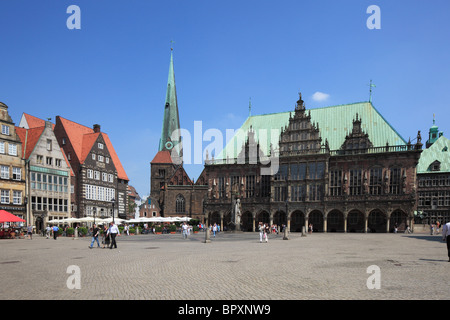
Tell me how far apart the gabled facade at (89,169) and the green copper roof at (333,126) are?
20207mm

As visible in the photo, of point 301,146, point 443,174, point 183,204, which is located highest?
point 301,146

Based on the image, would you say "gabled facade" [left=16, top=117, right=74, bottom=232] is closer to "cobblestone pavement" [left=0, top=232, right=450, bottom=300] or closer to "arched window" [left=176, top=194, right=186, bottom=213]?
"cobblestone pavement" [left=0, top=232, right=450, bottom=300]

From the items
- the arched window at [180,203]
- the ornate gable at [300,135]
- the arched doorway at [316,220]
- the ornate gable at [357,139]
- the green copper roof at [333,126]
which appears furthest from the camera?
the arched window at [180,203]

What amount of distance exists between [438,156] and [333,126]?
2076 centimetres

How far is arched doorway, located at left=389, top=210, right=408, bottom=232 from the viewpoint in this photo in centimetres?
5509

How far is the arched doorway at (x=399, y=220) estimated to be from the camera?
55.1 m

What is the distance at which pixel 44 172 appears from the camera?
159 ft

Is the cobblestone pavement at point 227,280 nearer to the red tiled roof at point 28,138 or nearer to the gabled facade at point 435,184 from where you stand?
the red tiled roof at point 28,138

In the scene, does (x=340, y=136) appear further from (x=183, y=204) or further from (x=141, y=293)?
(x=141, y=293)

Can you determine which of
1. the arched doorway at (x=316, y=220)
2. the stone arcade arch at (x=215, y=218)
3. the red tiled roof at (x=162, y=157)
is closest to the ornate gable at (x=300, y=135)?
the arched doorway at (x=316, y=220)

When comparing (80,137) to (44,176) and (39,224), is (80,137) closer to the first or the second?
(44,176)

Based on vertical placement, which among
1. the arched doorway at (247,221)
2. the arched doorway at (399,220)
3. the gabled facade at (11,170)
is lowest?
the arched doorway at (247,221)
